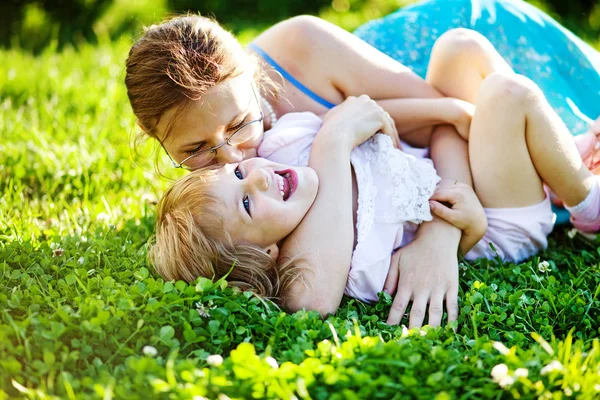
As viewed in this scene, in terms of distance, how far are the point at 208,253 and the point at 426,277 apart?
0.83 m

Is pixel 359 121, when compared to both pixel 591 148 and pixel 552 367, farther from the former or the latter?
pixel 552 367

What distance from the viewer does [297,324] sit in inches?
87.4

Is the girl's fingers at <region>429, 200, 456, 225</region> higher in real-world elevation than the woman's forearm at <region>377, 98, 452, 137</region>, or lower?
lower

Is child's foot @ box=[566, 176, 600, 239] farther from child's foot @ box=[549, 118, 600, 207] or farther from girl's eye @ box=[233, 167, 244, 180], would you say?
girl's eye @ box=[233, 167, 244, 180]

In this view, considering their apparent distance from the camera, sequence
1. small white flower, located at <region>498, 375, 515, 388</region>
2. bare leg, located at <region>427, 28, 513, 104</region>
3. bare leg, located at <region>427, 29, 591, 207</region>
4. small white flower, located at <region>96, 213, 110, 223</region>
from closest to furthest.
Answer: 1. small white flower, located at <region>498, 375, 515, 388</region>
2. bare leg, located at <region>427, 29, 591, 207</region>
3. bare leg, located at <region>427, 28, 513, 104</region>
4. small white flower, located at <region>96, 213, 110, 223</region>

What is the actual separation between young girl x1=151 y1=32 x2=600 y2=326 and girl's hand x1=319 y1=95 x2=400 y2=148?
0.01 metres

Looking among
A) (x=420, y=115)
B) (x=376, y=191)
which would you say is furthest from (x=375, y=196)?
(x=420, y=115)

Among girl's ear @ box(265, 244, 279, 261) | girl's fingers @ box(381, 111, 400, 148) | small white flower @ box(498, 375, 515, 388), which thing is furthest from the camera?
girl's fingers @ box(381, 111, 400, 148)

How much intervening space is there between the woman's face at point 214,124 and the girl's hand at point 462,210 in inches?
31.6

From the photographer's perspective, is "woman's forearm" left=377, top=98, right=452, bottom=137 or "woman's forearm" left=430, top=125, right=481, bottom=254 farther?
"woman's forearm" left=377, top=98, right=452, bottom=137

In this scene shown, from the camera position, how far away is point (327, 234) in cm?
253

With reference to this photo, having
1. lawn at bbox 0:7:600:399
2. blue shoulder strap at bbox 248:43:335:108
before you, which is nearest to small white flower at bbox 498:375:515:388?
lawn at bbox 0:7:600:399

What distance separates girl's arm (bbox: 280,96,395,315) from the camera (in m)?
2.47

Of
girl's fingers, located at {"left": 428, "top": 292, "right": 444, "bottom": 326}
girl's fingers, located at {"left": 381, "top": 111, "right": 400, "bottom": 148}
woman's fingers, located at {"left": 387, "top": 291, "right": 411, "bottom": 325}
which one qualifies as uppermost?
girl's fingers, located at {"left": 381, "top": 111, "right": 400, "bottom": 148}
